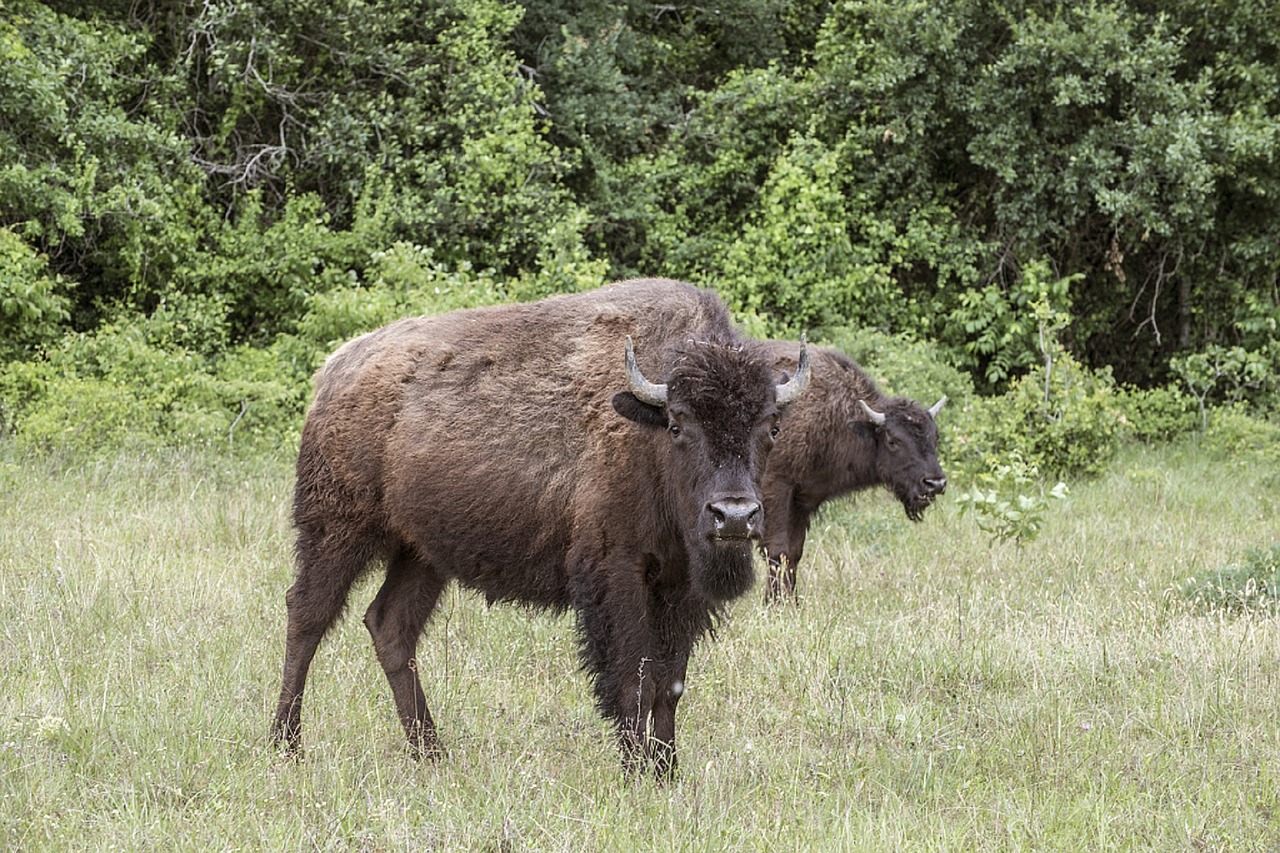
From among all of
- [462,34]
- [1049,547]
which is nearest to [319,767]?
[1049,547]

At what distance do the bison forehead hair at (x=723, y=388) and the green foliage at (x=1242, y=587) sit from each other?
3616 millimetres

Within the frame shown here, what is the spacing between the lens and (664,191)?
1792 centimetres

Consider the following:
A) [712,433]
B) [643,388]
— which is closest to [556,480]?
[643,388]

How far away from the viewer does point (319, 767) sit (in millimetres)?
5387

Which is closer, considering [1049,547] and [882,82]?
[1049,547]

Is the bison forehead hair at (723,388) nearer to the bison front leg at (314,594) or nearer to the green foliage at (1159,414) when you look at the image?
the bison front leg at (314,594)

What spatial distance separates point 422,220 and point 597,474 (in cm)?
1067

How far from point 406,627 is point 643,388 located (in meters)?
1.91

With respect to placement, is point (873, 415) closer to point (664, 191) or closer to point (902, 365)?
point (902, 365)

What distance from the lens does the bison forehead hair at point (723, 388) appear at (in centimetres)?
545

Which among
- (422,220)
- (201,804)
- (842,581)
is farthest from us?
(422,220)

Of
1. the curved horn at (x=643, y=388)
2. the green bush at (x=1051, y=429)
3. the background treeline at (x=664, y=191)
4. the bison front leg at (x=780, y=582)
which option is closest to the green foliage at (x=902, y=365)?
the background treeline at (x=664, y=191)

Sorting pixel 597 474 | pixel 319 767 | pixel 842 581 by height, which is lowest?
pixel 842 581

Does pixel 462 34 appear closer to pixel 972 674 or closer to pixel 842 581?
pixel 842 581
